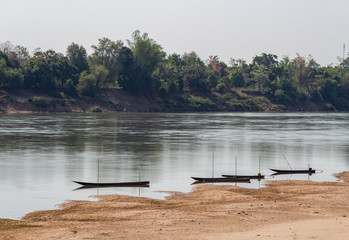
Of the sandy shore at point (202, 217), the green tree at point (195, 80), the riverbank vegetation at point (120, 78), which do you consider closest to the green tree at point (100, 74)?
the riverbank vegetation at point (120, 78)

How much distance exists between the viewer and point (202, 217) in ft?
78.6

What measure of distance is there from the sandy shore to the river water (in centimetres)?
295

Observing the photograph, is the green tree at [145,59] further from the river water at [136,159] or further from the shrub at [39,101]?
the river water at [136,159]

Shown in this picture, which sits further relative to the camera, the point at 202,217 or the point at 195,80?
the point at 195,80

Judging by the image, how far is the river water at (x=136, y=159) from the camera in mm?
33344

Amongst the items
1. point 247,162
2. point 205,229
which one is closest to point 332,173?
point 247,162

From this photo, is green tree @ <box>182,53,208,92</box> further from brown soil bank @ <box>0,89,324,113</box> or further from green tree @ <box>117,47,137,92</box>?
green tree @ <box>117,47,137,92</box>

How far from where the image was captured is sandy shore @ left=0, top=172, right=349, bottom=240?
20969 mm

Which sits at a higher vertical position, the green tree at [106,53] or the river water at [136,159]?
the green tree at [106,53]

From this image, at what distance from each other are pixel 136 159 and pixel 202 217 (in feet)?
84.2

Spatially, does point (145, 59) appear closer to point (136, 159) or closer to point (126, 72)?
point (126, 72)

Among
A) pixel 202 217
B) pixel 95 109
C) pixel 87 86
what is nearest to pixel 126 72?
pixel 87 86

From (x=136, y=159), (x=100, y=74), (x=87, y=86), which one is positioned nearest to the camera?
(x=136, y=159)

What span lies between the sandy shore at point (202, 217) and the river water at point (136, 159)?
9.69ft
